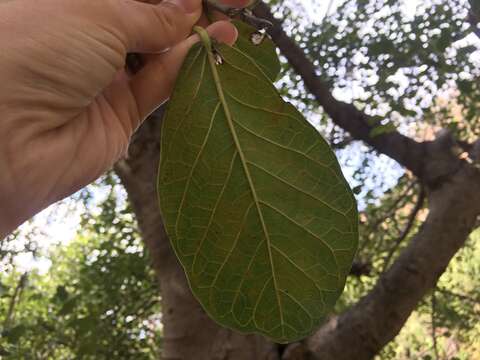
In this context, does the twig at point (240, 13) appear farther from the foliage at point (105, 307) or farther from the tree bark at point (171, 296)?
the foliage at point (105, 307)

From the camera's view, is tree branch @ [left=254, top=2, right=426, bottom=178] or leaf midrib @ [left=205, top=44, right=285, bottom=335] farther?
tree branch @ [left=254, top=2, right=426, bottom=178]

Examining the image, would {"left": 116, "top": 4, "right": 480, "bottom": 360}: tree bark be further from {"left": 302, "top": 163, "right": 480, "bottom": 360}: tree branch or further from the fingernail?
the fingernail

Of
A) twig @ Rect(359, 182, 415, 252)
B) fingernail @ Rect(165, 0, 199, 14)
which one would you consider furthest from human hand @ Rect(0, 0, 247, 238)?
twig @ Rect(359, 182, 415, 252)

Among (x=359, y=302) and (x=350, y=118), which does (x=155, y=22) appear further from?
(x=350, y=118)

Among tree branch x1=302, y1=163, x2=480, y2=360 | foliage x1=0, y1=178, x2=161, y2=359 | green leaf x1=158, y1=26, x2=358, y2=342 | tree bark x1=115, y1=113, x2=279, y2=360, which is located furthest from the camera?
foliage x1=0, y1=178, x2=161, y2=359

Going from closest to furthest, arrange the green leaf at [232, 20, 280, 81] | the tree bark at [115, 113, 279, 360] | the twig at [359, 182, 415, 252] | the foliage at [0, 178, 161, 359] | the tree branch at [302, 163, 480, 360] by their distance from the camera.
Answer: the green leaf at [232, 20, 280, 81] → the tree bark at [115, 113, 279, 360] → the tree branch at [302, 163, 480, 360] → the foliage at [0, 178, 161, 359] → the twig at [359, 182, 415, 252]

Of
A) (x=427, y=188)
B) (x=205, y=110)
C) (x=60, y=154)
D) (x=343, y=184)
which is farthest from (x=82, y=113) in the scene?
(x=427, y=188)

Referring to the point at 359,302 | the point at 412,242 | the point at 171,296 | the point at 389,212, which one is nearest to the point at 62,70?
the point at 171,296
